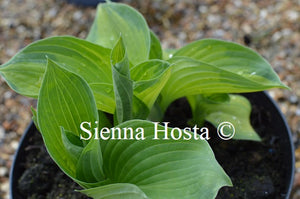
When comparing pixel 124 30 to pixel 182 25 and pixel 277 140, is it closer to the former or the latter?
pixel 277 140

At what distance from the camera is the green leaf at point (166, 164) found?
60 centimetres

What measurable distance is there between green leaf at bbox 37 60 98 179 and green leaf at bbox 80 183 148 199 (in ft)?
0.21


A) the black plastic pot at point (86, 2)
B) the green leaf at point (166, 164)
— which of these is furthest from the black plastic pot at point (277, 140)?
the black plastic pot at point (86, 2)

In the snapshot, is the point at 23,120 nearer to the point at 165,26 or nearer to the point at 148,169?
the point at 165,26

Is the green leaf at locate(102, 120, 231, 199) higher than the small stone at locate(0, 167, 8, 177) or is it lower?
higher

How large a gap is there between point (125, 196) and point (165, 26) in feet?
3.75

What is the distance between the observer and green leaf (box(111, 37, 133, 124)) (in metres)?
0.61

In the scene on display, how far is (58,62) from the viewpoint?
761mm

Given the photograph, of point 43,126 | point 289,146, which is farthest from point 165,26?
point 43,126

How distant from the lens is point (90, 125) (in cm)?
66

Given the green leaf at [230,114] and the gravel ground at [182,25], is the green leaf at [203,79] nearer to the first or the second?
the green leaf at [230,114]

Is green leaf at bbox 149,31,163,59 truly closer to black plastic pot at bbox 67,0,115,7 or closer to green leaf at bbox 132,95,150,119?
green leaf at bbox 132,95,150,119

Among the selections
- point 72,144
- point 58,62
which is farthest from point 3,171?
point 72,144

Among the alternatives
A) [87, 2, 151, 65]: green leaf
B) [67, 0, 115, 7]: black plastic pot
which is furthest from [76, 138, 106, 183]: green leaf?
[67, 0, 115, 7]: black plastic pot
